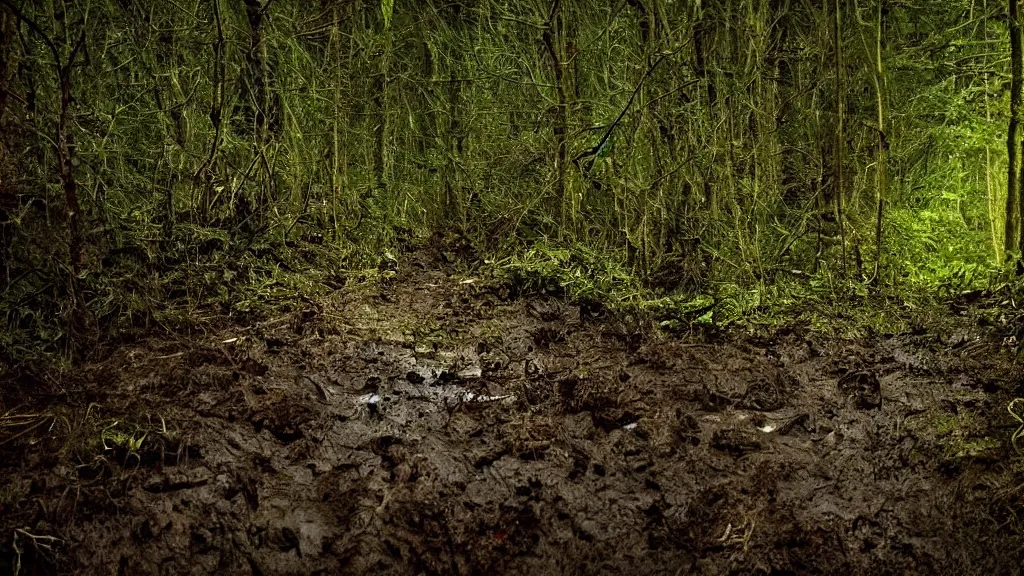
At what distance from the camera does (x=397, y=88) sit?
7453mm

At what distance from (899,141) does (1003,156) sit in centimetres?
129

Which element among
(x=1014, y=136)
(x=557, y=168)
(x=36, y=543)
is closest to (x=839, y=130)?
(x=1014, y=136)

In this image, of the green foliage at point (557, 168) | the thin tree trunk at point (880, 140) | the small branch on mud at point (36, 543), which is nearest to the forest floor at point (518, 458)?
the small branch on mud at point (36, 543)

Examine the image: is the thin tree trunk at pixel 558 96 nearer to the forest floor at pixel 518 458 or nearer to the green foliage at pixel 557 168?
the green foliage at pixel 557 168

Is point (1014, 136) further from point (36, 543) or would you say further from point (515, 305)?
point (36, 543)

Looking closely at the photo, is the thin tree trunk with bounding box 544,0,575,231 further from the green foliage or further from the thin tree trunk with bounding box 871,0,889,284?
the thin tree trunk with bounding box 871,0,889,284

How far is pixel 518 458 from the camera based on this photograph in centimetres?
302

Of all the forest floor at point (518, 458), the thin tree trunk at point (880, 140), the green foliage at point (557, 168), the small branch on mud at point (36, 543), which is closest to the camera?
the small branch on mud at point (36, 543)

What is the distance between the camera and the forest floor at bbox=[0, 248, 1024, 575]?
95.3 inches

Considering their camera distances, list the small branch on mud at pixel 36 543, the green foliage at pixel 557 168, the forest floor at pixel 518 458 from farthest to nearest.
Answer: the green foliage at pixel 557 168 < the forest floor at pixel 518 458 < the small branch on mud at pixel 36 543

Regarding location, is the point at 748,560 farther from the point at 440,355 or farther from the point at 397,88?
the point at 397,88

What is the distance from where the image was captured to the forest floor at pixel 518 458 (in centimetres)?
242

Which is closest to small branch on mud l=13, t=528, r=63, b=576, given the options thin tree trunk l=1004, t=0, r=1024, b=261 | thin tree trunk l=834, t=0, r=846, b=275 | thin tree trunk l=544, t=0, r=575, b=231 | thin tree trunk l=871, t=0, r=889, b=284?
thin tree trunk l=544, t=0, r=575, b=231

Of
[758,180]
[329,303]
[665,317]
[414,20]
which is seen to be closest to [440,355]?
[329,303]
